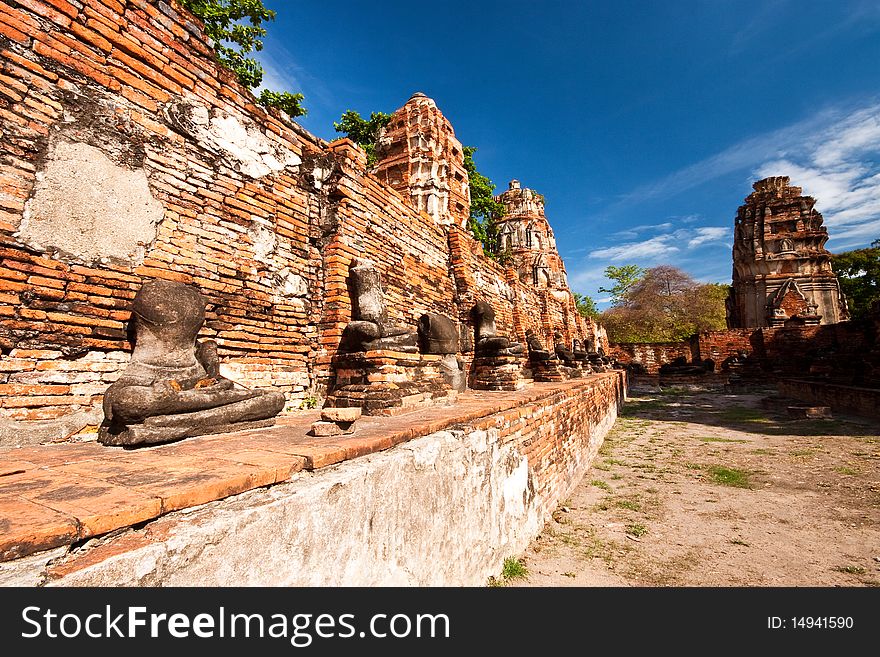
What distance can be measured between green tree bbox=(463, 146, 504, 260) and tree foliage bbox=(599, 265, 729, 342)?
2192 centimetres

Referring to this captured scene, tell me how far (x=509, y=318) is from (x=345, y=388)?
24.0ft

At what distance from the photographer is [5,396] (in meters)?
2.45

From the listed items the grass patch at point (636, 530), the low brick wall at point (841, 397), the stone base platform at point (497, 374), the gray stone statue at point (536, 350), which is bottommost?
the grass patch at point (636, 530)

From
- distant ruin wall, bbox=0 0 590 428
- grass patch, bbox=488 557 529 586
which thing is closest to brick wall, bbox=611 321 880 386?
grass patch, bbox=488 557 529 586

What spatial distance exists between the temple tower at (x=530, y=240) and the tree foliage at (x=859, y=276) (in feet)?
84.1

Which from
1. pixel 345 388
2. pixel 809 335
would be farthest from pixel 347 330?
pixel 809 335

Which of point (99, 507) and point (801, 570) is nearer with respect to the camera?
point (99, 507)

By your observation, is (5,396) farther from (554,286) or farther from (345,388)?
(554,286)

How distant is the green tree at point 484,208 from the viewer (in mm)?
18953

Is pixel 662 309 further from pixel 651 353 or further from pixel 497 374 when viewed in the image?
pixel 497 374

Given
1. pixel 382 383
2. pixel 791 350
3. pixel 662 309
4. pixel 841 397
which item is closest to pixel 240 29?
pixel 382 383

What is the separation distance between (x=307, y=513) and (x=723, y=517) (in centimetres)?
422

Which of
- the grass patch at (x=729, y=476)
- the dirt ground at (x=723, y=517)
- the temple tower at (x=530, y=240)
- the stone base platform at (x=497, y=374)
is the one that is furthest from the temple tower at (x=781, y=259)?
the stone base platform at (x=497, y=374)

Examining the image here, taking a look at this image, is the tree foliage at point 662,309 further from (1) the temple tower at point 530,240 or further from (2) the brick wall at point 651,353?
(1) the temple tower at point 530,240
